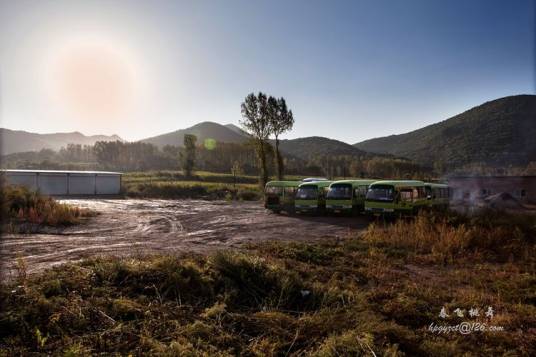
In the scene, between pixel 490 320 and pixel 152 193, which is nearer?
pixel 490 320

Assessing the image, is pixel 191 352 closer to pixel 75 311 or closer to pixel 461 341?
pixel 75 311

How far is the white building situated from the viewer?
127ft

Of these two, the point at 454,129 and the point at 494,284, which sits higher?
the point at 454,129

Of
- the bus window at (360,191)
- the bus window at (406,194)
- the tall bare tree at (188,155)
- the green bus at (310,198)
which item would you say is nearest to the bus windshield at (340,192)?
the bus window at (360,191)

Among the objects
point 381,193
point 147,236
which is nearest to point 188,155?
point 381,193

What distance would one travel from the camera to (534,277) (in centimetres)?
837

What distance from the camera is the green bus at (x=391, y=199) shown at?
20938 mm

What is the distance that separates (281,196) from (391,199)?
9.37 m

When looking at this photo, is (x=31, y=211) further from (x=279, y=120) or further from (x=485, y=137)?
(x=485, y=137)

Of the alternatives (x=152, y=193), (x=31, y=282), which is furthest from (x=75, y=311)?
(x=152, y=193)

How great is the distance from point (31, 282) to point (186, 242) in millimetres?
6960

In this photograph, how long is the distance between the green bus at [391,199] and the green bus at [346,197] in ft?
6.34

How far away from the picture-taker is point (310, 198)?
82.2ft

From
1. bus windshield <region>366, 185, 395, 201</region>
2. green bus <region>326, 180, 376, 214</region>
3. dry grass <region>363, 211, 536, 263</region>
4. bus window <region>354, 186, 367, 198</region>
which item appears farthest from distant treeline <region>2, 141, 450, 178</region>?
dry grass <region>363, 211, 536, 263</region>
